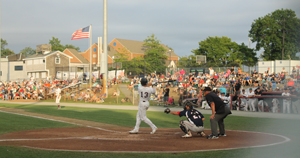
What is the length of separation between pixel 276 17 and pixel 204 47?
67.8 meters

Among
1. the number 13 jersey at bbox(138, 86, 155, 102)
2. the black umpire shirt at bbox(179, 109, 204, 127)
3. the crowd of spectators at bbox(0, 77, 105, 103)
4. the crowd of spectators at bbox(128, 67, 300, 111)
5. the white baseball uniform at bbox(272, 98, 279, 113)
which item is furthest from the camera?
the crowd of spectators at bbox(0, 77, 105, 103)

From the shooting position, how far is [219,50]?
68312 millimetres

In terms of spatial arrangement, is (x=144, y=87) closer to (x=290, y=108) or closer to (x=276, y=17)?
(x=276, y=17)

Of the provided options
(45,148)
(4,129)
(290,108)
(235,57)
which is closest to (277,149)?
(45,148)

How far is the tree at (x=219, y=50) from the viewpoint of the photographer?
67.3m

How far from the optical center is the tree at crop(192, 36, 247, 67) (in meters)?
67.3

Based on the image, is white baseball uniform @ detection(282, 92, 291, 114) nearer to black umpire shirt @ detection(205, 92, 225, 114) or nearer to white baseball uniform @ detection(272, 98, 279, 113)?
white baseball uniform @ detection(272, 98, 279, 113)

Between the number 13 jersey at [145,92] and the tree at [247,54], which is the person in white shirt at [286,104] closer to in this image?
the number 13 jersey at [145,92]

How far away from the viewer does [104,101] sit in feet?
101

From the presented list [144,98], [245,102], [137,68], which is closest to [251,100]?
[245,102]

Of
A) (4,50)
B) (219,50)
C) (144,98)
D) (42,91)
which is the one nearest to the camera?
(144,98)

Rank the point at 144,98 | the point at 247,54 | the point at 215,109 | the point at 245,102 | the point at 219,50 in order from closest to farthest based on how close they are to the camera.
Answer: the point at 215,109, the point at 144,98, the point at 245,102, the point at 247,54, the point at 219,50

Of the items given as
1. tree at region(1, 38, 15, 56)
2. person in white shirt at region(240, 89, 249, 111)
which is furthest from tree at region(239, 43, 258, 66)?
tree at region(1, 38, 15, 56)

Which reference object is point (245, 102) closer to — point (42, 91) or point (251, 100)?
point (251, 100)
